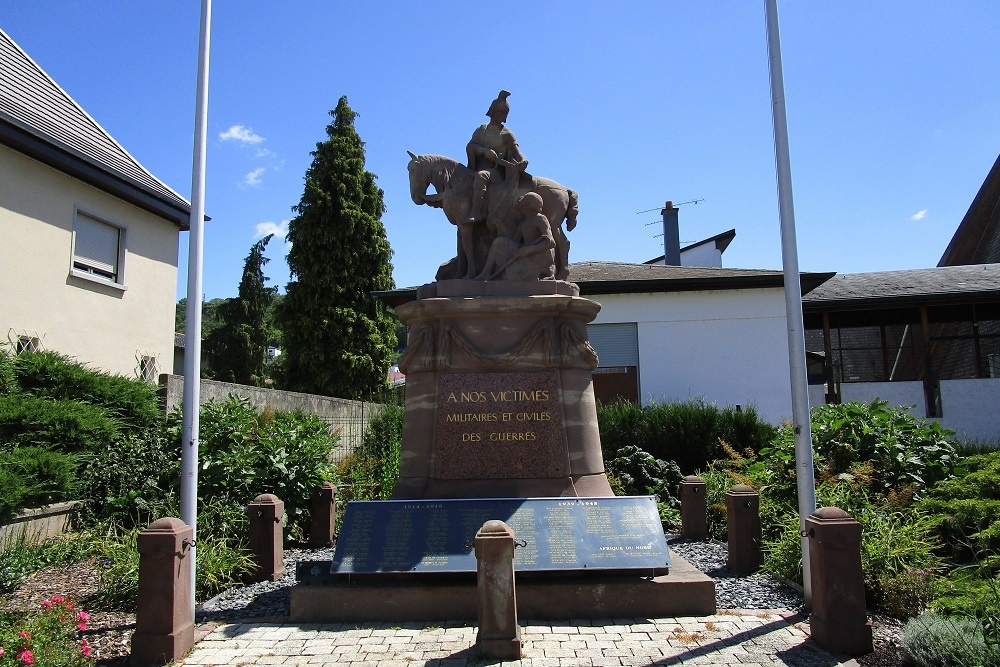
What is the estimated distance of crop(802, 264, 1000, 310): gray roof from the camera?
58.0ft

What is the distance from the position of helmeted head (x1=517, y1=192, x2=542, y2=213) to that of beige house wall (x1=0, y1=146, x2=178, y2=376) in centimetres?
839

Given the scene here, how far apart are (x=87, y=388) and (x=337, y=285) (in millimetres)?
15342

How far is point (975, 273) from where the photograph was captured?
19812 millimetres

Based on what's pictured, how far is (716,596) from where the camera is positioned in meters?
5.73

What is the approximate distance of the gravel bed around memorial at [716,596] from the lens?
5.52m

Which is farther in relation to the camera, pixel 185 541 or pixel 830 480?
pixel 830 480

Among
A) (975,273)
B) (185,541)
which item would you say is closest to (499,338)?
(185,541)

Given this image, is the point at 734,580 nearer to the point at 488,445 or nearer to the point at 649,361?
the point at 488,445

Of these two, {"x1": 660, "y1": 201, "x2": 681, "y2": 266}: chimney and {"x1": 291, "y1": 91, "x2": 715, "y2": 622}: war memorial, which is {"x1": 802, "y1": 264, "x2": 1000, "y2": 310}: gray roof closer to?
{"x1": 660, "y1": 201, "x2": 681, "y2": 266}: chimney

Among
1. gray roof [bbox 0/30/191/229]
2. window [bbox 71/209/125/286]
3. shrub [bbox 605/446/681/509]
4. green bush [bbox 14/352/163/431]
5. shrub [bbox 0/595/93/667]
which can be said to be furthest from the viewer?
window [bbox 71/209/125/286]

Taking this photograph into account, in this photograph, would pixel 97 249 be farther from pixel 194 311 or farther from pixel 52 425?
pixel 194 311

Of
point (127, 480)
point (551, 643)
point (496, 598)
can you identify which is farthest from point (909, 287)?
point (127, 480)

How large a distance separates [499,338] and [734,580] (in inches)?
116

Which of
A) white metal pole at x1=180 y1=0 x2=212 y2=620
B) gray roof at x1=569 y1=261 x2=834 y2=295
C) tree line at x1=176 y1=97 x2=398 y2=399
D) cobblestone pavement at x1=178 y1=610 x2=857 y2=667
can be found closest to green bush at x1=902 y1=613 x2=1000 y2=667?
cobblestone pavement at x1=178 y1=610 x2=857 y2=667
